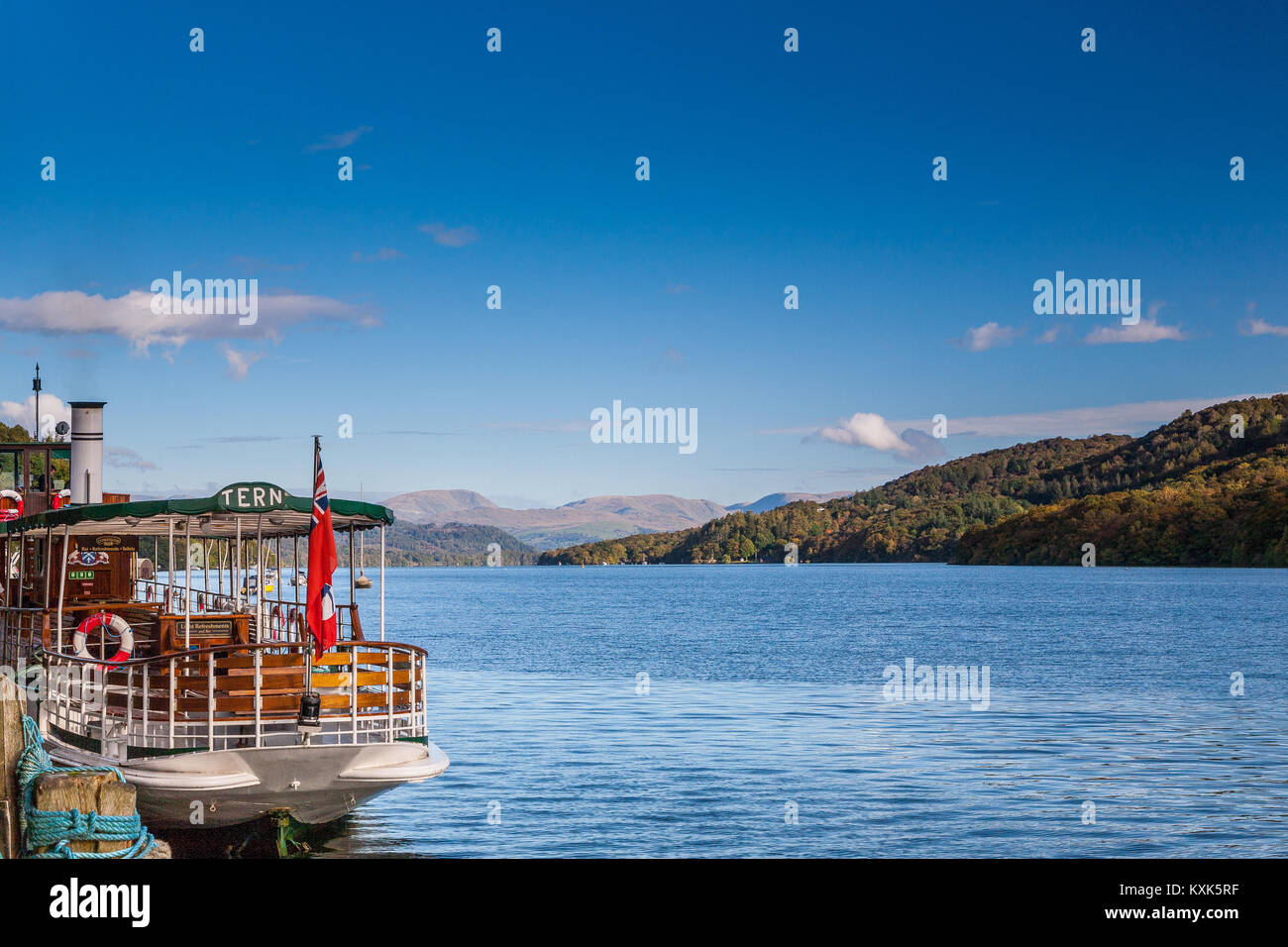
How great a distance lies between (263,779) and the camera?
15234 millimetres

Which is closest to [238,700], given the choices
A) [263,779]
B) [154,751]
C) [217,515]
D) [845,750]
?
[263,779]

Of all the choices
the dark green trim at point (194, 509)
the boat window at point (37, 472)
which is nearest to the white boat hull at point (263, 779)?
the dark green trim at point (194, 509)

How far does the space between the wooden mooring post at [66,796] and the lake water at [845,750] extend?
9124 mm

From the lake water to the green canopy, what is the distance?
547cm

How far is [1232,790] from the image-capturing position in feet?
79.5

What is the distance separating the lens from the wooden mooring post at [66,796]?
10141mm

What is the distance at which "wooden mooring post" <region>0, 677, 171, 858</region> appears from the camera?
33.3 ft

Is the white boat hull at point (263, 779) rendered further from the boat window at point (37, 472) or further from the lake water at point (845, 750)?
the boat window at point (37, 472)

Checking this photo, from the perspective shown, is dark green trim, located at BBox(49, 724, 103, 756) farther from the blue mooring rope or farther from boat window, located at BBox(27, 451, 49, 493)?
boat window, located at BBox(27, 451, 49, 493)

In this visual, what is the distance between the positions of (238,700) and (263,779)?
3.54 feet

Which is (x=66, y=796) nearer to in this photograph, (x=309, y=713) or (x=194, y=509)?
(x=309, y=713)
